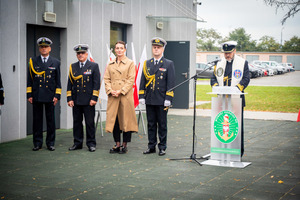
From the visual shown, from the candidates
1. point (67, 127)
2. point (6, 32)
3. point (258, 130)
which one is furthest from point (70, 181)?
point (258, 130)

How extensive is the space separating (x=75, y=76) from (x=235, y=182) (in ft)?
12.9

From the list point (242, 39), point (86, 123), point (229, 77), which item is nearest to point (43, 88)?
point (86, 123)

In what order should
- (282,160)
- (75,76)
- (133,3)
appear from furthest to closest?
(133,3) < (75,76) < (282,160)

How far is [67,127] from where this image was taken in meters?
11.9

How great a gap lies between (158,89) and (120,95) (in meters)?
0.75

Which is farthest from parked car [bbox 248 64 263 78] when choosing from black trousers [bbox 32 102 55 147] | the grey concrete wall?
black trousers [bbox 32 102 55 147]

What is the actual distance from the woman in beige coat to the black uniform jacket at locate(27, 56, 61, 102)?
3.72 feet

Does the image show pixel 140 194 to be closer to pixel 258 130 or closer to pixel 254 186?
pixel 254 186

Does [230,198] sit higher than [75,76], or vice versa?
[75,76]

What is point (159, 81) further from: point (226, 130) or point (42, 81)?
point (42, 81)

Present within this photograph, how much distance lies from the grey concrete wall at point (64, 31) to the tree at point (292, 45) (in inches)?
2670

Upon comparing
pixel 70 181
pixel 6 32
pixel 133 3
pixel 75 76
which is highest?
pixel 133 3

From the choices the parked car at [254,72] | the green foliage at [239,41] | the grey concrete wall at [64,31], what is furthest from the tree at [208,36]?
the grey concrete wall at [64,31]

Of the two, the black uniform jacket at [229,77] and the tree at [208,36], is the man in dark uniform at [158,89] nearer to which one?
the black uniform jacket at [229,77]
